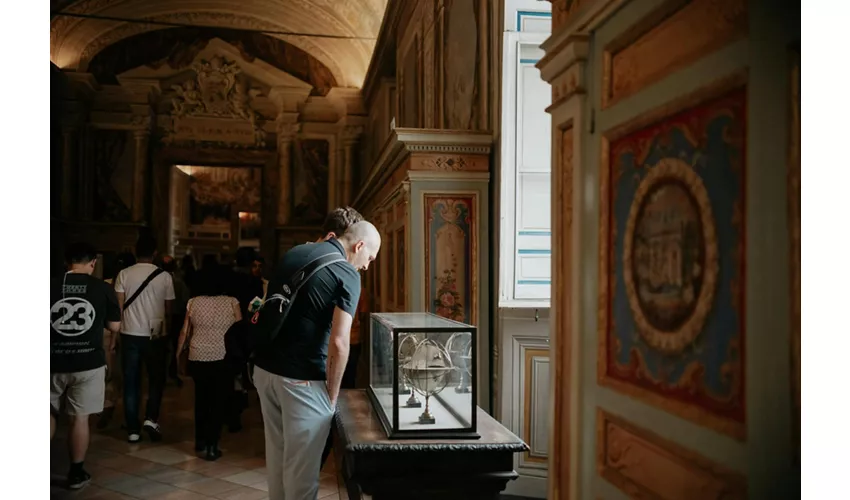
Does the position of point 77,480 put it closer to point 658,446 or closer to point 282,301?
point 282,301

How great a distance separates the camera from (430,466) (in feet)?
9.43

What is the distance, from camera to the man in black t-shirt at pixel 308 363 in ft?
10.2

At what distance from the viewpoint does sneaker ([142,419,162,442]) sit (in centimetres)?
596

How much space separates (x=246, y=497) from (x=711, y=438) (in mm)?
3664

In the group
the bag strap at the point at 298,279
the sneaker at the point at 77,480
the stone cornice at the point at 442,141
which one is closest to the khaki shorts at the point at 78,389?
the sneaker at the point at 77,480

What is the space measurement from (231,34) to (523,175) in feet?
38.6

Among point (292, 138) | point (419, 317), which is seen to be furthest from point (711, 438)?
point (292, 138)

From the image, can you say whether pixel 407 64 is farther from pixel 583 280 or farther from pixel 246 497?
pixel 583 280

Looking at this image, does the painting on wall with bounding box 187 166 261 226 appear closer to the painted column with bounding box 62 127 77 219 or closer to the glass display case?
the painted column with bounding box 62 127 77 219

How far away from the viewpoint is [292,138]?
1457 cm

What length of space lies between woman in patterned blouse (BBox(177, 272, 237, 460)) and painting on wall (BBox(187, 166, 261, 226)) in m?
17.3

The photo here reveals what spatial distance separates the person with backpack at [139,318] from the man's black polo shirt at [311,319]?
10.3 feet

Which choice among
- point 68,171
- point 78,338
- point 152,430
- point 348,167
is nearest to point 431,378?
point 78,338

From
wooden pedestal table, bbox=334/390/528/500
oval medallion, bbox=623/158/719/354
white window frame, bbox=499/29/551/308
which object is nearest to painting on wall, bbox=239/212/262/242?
white window frame, bbox=499/29/551/308
